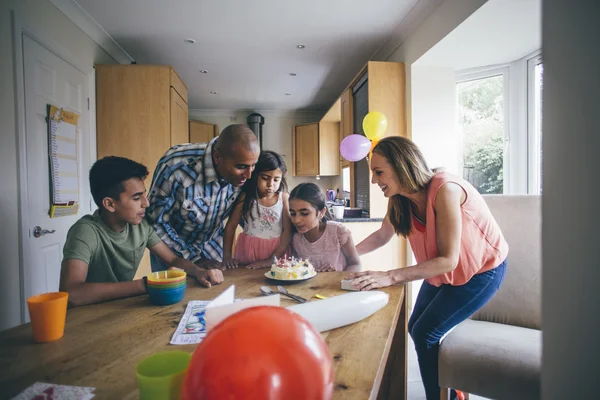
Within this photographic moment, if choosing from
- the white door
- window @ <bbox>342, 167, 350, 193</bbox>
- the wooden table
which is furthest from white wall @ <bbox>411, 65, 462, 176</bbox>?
the white door

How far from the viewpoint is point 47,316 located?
2.51 feet

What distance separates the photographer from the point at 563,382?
1.08 ft

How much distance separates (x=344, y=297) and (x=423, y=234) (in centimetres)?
79

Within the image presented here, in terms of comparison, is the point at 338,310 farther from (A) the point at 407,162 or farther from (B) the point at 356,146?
(B) the point at 356,146

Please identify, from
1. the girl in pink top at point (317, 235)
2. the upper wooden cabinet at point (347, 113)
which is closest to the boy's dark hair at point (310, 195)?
the girl in pink top at point (317, 235)

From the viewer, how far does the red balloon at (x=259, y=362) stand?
14.0 inches

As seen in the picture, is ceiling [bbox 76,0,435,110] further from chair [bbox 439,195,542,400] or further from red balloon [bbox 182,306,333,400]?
red balloon [bbox 182,306,333,400]

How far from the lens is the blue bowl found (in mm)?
1013

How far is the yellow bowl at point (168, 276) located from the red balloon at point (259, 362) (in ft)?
2.23

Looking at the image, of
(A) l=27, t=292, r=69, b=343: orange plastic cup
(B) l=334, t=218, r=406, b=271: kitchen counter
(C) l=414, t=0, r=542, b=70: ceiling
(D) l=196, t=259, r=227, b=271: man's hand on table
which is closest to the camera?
(A) l=27, t=292, r=69, b=343: orange plastic cup

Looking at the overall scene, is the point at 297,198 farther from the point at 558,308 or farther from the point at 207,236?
the point at 558,308

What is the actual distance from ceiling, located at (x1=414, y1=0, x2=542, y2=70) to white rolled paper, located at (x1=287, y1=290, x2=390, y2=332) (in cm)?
213

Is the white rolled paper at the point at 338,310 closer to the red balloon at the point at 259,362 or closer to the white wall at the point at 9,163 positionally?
the red balloon at the point at 259,362

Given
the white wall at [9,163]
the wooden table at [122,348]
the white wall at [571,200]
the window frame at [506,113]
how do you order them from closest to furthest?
the white wall at [571,200], the wooden table at [122,348], the white wall at [9,163], the window frame at [506,113]
